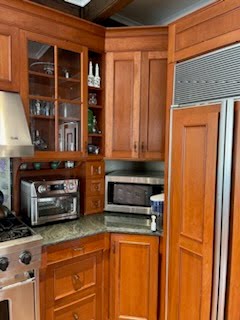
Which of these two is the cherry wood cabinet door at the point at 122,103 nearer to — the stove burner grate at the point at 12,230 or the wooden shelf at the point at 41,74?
the wooden shelf at the point at 41,74

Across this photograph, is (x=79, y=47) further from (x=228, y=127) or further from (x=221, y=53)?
(x=228, y=127)

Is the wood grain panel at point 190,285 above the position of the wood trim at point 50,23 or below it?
below

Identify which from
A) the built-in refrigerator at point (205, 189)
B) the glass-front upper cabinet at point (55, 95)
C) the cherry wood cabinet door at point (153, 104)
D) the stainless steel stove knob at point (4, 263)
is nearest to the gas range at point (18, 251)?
the stainless steel stove knob at point (4, 263)

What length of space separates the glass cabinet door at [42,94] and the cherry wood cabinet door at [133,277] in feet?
3.03

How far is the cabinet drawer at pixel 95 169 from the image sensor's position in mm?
2215

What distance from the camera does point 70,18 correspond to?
1962 millimetres

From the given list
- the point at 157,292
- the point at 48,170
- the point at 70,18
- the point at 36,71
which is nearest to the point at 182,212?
the point at 157,292

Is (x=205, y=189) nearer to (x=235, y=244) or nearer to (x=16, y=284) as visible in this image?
(x=235, y=244)

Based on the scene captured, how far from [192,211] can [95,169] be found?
96 cm

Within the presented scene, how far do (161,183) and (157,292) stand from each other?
2.69 ft

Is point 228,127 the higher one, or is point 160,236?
point 228,127

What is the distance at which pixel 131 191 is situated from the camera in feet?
7.22

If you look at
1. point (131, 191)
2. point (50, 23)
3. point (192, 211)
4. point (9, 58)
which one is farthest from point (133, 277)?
point (50, 23)

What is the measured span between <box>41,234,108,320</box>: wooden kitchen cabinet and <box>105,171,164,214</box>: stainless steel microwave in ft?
1.19
